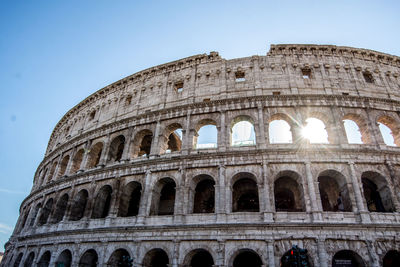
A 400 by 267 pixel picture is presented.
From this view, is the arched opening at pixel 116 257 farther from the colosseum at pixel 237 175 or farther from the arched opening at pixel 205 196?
the arched opening at pixel 205 196

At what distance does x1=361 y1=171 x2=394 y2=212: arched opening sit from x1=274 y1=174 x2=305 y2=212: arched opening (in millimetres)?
4132

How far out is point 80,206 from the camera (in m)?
19.2

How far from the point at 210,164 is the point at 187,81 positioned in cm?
824

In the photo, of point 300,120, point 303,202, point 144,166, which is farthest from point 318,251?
point 144,166

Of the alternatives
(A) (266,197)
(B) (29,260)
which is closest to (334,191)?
(A) (266,197)

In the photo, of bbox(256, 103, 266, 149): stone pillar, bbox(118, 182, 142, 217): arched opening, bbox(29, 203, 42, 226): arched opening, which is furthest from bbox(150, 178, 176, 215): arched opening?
bbox(29, 203, 42, 226): arched opening

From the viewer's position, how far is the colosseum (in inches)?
514

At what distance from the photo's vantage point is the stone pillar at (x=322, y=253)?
1211 cm

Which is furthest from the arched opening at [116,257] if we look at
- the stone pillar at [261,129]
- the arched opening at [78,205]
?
the stone pillar at [261,129]

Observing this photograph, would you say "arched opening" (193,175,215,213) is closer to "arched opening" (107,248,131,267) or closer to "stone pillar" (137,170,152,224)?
"stone pillar" (137,170,152,224)

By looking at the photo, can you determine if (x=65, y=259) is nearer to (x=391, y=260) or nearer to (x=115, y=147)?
(x=115, y=147)

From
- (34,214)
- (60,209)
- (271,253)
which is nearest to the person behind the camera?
(271,253)

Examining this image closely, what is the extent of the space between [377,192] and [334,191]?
8.04 ft

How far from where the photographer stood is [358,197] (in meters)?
13.7
